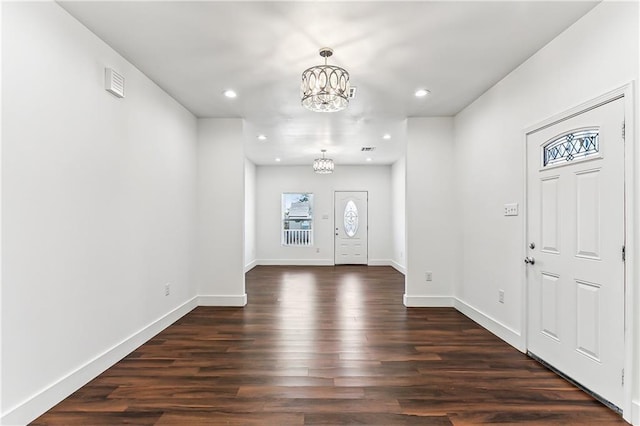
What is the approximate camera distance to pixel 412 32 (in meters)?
2.68

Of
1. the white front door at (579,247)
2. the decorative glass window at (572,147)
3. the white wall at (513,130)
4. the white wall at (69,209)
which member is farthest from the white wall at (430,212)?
the white wall at (69,209)

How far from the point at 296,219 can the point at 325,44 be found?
6742 millimetres

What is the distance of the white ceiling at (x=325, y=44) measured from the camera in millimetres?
2400

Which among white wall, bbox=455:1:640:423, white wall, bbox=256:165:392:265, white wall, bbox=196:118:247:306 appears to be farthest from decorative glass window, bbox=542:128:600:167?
white wall, bbox=256:165:392:265

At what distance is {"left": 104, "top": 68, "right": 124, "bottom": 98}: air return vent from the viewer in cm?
285

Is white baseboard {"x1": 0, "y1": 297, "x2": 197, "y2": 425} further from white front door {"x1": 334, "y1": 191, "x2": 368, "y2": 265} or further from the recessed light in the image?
white front door {"x1": 334, "y1": 191, "x2": 368, "y2": 265}

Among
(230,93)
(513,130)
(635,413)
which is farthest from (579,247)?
(230,93)

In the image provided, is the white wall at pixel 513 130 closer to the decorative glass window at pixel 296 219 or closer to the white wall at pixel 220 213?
the white wall at pixel 220 213

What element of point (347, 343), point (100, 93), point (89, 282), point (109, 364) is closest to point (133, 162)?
point (100, 93)

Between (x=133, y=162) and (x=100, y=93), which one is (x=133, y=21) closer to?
(x=100, y=93)

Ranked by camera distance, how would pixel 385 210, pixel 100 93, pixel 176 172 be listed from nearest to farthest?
pixel 100 93, pixel 176 172, pixel 385 210

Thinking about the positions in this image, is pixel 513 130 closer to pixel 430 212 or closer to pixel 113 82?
pixel 430 212

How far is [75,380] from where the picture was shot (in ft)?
8.16

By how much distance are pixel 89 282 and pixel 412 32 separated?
323 cm
